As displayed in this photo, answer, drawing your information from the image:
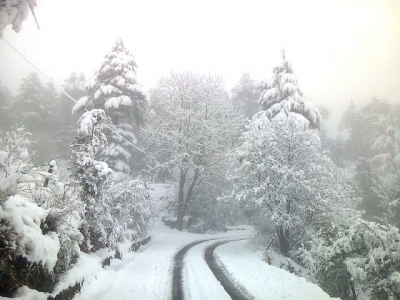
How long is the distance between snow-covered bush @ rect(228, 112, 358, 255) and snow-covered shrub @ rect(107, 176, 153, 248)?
6.13m

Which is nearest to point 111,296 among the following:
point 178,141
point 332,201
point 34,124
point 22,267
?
point 22,267

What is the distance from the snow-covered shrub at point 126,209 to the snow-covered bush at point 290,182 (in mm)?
6134

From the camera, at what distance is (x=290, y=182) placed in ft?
48.3

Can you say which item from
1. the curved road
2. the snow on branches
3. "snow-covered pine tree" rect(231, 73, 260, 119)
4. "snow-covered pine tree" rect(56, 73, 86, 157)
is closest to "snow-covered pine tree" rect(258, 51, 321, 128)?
the snow on branches

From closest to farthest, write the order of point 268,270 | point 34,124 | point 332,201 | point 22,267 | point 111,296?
1. point 22,267
2. point 111,296
3. point 268,270
4. point 332,201
5. point 34,124

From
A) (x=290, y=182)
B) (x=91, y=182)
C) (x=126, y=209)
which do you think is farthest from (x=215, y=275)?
(x=290, y=182)

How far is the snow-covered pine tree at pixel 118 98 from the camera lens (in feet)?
70.5

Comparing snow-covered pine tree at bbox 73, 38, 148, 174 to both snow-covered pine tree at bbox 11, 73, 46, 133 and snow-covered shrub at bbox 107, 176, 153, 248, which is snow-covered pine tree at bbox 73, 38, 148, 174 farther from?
snow-covered pine tree at bbox 11, 73, 46, 133

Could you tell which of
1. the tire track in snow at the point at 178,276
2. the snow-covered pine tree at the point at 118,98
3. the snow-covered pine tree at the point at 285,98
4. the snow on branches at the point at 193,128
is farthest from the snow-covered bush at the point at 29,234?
the snow-covered pine tree at the point at 285,98

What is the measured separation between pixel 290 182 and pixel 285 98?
37.9 feet

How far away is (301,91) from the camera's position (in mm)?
23781

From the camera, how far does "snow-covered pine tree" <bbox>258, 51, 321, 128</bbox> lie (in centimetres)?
2265

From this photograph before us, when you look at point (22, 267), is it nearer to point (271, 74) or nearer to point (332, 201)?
point (332, 201)

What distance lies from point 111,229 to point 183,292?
5.10 metres
